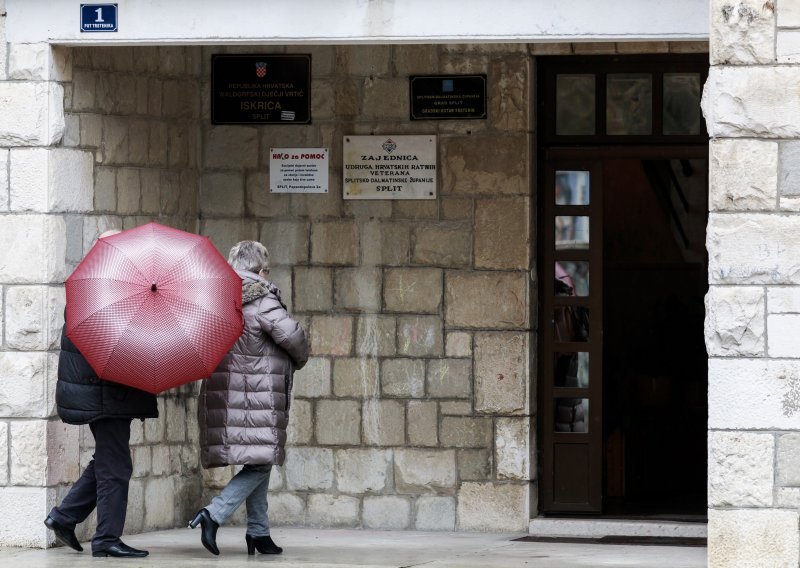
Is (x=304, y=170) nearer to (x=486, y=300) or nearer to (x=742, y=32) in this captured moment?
(x=486, y=300)

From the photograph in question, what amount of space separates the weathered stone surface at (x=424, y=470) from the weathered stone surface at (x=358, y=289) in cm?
92

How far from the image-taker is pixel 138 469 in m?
9.81

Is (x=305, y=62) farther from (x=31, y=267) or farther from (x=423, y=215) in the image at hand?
(x=31, y=267)

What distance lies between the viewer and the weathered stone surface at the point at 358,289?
1027cm

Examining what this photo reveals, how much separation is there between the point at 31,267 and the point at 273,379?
1.44 meters

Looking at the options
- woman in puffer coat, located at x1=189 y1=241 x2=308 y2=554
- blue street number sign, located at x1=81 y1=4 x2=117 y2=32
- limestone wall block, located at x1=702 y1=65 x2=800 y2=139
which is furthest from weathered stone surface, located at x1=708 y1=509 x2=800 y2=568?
blue street number sign, located at x1=81 y1=4 x2=117 y2=32

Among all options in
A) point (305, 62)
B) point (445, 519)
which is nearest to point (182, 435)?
point (445, 519)

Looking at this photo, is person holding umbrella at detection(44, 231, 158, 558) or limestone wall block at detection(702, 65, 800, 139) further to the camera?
person holding umbrella at detection(44, 231, 158, 558)

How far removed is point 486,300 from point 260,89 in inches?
75.7

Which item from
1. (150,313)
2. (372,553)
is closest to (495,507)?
(372,553)

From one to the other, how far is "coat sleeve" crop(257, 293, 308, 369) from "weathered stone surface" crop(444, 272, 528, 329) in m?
1.61

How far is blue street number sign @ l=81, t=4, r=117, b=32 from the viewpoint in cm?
880

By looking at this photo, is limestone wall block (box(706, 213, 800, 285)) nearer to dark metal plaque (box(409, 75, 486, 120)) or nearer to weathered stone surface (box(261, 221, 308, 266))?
dark metal plaque (box(409, 75, 486, 120))

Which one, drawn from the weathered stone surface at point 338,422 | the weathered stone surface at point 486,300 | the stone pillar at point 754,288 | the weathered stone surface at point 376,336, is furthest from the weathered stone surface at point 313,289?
the stone pillar at point 754,288
